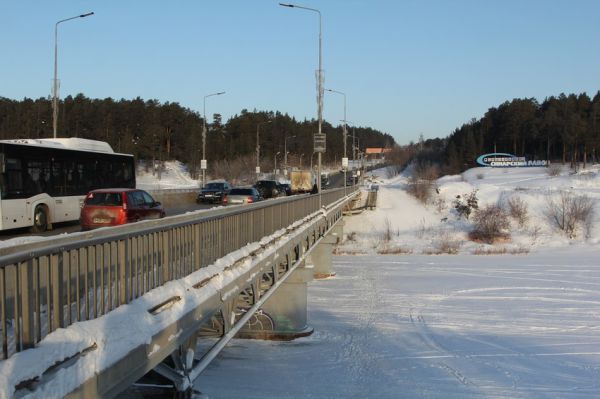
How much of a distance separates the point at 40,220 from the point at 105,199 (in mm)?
3451

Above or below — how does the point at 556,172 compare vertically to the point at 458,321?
above

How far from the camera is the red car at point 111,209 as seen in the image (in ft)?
60.6

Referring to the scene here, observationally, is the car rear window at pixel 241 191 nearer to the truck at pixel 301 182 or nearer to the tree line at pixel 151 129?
the truck at pixel 301 182

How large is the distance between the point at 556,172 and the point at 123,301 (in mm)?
94332

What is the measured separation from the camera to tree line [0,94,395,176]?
258ft

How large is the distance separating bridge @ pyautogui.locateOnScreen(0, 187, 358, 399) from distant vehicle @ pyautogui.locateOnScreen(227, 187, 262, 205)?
25.8m

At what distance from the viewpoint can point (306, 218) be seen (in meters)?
19.2

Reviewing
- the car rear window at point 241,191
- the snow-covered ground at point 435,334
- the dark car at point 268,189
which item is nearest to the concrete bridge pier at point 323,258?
the snow-covered ground at point 435,334

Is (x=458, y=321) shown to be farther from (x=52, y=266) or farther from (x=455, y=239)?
(x=455, y=239)

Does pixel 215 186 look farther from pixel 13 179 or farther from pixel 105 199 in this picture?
pixel 105 199

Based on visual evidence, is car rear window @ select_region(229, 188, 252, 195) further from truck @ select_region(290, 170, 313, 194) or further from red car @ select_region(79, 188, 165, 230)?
truck @ select_region(290, 170, 313, 194)

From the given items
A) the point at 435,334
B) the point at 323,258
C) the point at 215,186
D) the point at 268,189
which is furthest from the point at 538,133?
the point at 435,334

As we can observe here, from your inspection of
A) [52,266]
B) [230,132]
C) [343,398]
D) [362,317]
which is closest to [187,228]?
[52,266]

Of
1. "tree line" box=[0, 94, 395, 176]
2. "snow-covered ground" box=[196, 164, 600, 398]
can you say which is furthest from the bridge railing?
"tree line" box=[0, 94, 395, 176]
